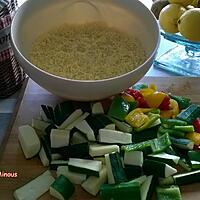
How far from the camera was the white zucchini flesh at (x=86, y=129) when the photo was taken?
3.45 feet

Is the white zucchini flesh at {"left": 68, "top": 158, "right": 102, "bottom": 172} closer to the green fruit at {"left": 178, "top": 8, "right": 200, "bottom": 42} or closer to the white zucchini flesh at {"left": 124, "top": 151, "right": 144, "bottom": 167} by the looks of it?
the white zucchini flesh at {"left": 124, "top": 151, "right": 144, "bottom": 167}

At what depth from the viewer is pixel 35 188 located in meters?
1.00

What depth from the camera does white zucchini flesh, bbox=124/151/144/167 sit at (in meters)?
1.00

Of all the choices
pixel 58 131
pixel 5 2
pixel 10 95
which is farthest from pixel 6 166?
A: pixel 5 2

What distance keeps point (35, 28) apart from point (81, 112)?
0.29 meters

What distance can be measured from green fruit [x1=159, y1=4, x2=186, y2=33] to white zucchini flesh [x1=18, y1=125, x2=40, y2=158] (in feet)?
1.60

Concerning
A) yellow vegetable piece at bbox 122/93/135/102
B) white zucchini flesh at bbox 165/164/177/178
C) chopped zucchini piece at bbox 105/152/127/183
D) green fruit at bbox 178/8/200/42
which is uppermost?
green fruit at bbox 178/8/200/42

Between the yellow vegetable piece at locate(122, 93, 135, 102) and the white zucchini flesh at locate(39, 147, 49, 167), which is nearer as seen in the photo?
the white zucchini flesh at locate(39, 147, 49, 167)

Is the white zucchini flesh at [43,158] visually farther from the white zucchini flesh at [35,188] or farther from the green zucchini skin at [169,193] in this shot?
the green zucchini skin at [169,193]

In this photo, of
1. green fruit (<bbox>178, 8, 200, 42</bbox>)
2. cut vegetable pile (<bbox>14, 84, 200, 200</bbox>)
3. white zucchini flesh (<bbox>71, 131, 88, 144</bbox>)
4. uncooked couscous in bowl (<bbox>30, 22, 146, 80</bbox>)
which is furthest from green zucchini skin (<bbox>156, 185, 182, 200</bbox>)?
green fruit (<bbox>178, 8, 200, 42</bbox>)

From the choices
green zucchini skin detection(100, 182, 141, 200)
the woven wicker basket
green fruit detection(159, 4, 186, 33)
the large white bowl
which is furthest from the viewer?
green fruit detection(159, 4, 186, 33)

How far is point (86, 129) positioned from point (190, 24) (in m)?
0.41

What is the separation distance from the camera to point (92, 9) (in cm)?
129

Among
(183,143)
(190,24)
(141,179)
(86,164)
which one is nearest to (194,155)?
(183,143)
